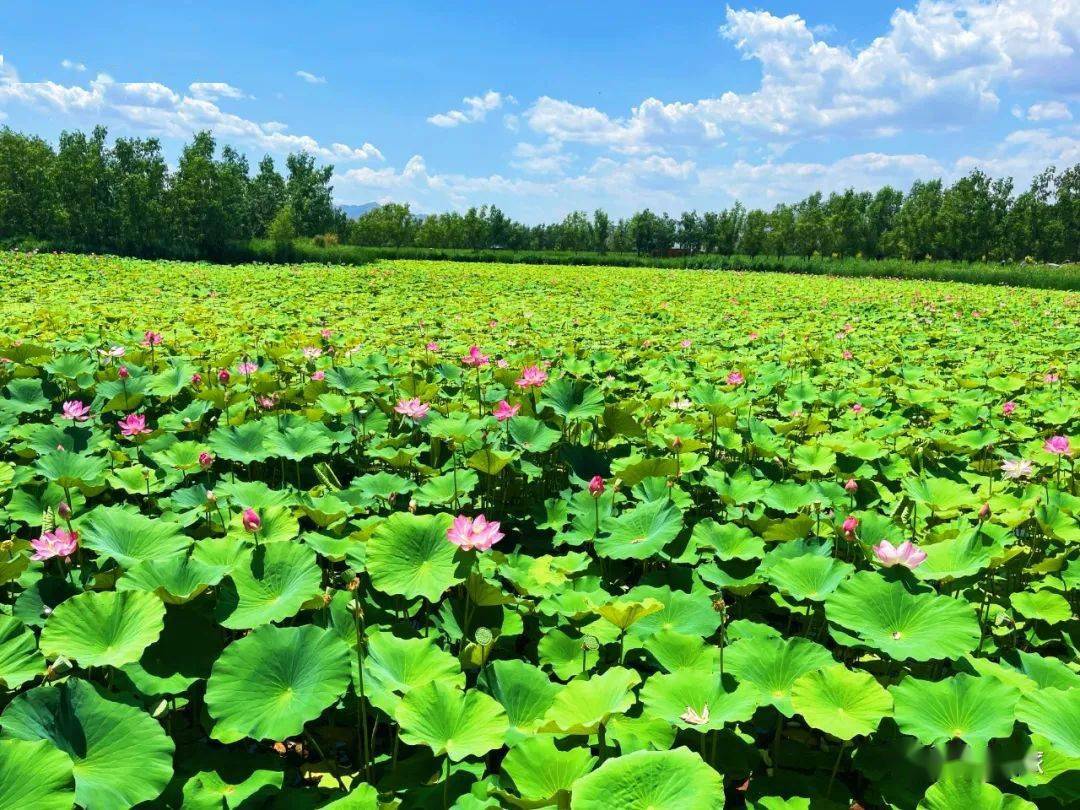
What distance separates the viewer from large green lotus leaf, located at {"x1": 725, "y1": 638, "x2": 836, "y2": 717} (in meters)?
1.38

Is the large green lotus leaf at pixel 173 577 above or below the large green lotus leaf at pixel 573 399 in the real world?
below

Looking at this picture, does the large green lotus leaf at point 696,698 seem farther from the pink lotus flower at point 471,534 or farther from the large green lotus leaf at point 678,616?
the pink lotus flower at point 471,534

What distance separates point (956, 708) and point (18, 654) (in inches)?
70.3

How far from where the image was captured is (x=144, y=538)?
66.5 inches

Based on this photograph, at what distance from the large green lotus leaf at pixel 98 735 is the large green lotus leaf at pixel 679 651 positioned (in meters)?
0.94

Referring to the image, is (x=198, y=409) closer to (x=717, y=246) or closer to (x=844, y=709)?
(x=844, y=709)

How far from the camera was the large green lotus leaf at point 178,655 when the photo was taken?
1.31m

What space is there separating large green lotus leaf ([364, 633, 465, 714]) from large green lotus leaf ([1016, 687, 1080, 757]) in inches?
40.3

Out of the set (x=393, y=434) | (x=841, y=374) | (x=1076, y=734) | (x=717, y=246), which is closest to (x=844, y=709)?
(x=1076, y=734)

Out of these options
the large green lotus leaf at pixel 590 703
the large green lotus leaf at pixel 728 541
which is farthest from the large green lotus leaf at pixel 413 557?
the large green lotus leaf at pixel 728 541

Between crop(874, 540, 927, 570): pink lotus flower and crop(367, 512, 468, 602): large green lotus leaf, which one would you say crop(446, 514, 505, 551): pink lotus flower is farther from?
crop(874, 540, 927, 570): pink lotus flower

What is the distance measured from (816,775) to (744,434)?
5.89 feet

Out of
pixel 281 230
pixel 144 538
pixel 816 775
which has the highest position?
pixel 281 230

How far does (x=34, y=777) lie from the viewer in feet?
3.17
